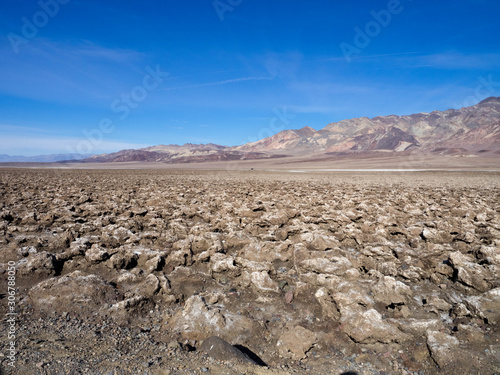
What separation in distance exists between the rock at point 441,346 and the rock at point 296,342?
87 centimetres

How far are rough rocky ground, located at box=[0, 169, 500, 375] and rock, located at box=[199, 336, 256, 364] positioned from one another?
17 mm

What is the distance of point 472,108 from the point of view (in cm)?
17400

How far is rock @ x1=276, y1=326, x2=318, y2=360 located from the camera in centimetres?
228

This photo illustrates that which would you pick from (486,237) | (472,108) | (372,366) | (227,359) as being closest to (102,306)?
(227,359)

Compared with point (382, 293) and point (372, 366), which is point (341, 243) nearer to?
point (382, 293)

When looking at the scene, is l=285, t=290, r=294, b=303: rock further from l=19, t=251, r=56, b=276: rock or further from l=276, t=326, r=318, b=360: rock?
l=19, t=251, r=56, b=276: rock

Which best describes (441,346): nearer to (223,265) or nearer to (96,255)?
(223,265)

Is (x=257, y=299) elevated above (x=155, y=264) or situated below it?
below

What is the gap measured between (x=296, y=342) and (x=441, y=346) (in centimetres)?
109

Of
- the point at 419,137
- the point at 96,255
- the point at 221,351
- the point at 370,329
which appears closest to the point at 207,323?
the point at 221,351

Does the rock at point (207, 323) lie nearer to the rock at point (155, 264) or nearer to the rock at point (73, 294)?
the rock at point (73, 294)

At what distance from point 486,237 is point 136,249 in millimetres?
5637

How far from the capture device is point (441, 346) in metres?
2.21

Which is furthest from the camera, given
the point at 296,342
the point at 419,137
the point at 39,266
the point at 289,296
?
the point at 419,137
